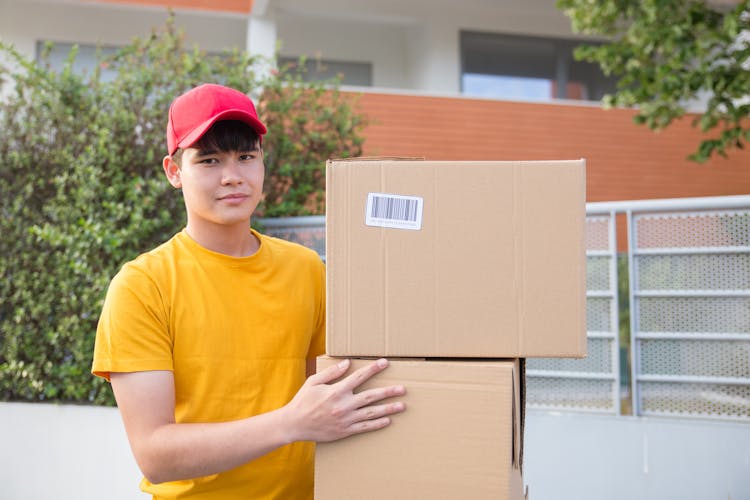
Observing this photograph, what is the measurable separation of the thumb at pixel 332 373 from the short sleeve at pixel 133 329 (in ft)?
1.14

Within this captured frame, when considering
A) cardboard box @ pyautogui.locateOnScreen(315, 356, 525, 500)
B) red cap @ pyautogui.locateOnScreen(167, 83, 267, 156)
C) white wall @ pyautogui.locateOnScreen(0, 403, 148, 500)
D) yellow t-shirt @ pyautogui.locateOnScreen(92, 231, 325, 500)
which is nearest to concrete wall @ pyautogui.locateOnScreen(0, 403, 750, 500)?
white wall @ pyautogui.locateOnScreen(0, 403, 148, 500)

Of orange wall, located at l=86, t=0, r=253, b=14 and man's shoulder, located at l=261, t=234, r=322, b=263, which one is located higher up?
orange wall, located at l=86, t=0, r=253, b=14

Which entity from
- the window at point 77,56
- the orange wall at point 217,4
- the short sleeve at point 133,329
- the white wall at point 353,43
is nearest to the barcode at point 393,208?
the short sleeve at point 133,329

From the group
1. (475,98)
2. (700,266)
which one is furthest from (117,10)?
(700,266)

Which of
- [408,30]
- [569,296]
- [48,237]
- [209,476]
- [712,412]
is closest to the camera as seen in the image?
[569,296]

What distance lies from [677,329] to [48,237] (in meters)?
3.08

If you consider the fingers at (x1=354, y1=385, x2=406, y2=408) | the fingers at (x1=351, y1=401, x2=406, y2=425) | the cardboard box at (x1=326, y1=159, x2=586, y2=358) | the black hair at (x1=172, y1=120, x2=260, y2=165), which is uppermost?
the black hair at (x1=172, y1=120, x2=260, y2=165)

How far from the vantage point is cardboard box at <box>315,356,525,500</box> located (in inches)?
57.0

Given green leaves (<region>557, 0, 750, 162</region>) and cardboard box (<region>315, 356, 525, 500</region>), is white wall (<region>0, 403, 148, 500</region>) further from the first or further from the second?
green leaves (<region>557, 0, 750, 162</region>)

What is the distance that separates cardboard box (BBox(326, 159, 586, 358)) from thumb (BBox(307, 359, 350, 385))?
0.03m

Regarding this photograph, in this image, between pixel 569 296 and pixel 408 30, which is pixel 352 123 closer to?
pixel 569 296

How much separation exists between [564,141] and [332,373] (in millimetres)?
8594

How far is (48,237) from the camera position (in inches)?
150

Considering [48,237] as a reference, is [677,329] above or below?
below
